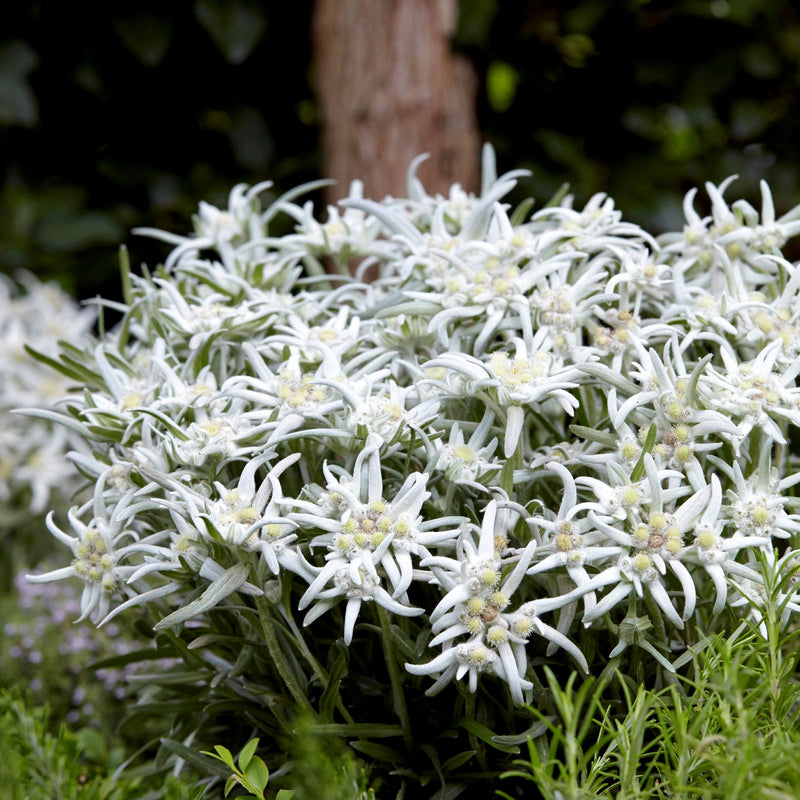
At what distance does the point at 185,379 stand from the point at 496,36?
177 centimetres

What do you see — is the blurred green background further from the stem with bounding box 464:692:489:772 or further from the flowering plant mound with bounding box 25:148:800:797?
the stem with bounding box 464:692:489:772

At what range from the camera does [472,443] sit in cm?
94

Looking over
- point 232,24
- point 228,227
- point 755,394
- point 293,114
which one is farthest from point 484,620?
point 293,114

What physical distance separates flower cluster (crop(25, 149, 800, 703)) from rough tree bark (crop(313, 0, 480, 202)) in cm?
101

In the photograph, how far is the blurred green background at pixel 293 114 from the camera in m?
2.49

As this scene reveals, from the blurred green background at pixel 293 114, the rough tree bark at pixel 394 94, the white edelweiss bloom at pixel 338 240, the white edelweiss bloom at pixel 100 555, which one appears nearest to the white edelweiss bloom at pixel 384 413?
the white edelweiss bloom at pixel 100 555

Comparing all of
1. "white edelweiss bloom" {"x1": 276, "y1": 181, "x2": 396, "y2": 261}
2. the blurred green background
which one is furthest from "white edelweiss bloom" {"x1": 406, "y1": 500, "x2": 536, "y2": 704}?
the blurred green background

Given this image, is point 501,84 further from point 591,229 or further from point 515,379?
point 515,379

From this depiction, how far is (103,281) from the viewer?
2592 mm

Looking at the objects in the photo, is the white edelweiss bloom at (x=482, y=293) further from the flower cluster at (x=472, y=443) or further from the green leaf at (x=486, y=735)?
the green leaf at (x=486, y=735)

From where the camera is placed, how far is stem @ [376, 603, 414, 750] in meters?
0.87

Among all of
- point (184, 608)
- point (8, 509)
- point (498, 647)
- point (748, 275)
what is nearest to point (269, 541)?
point (184, 608)

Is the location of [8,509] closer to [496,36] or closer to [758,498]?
[758,498]

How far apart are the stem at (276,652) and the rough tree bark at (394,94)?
137cm
